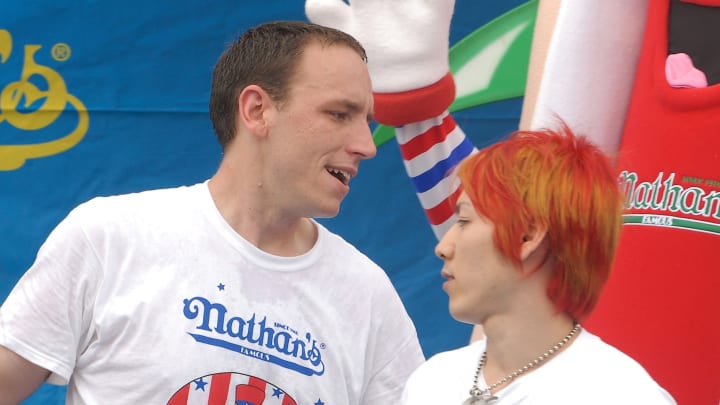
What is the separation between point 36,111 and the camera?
2.66m

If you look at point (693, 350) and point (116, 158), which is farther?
point (116, 158)

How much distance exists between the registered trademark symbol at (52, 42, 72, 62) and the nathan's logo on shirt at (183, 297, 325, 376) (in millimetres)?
1132

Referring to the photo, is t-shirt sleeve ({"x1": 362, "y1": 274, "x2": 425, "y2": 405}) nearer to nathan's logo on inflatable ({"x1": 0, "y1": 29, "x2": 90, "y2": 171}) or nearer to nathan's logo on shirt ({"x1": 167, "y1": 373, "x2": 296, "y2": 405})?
nathan's logo on shirt ({"x1": 167, "y1": 373, "x2": 296, "y2": 405})

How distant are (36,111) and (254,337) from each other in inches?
46.4

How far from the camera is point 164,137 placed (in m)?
2.68

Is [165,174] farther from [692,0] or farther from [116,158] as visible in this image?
[692,0]

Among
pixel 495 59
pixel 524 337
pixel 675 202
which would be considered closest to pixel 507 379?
pixel 524 337

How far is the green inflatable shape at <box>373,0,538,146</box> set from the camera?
2.63 meters

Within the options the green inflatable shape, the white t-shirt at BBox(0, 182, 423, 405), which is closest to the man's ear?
the white t-shirt at BBox(0, 182, 423, 405)

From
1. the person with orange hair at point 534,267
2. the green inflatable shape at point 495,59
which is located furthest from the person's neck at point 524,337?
the green inflatable shape at point 495,59

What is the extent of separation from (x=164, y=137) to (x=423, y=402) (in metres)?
1.36

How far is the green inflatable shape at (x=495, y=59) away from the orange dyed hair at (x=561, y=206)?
1.20m

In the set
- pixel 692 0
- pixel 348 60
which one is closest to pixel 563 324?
pixel 348 60

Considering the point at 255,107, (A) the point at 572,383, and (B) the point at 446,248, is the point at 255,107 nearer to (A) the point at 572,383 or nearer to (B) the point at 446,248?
(B) the point at 446,248
